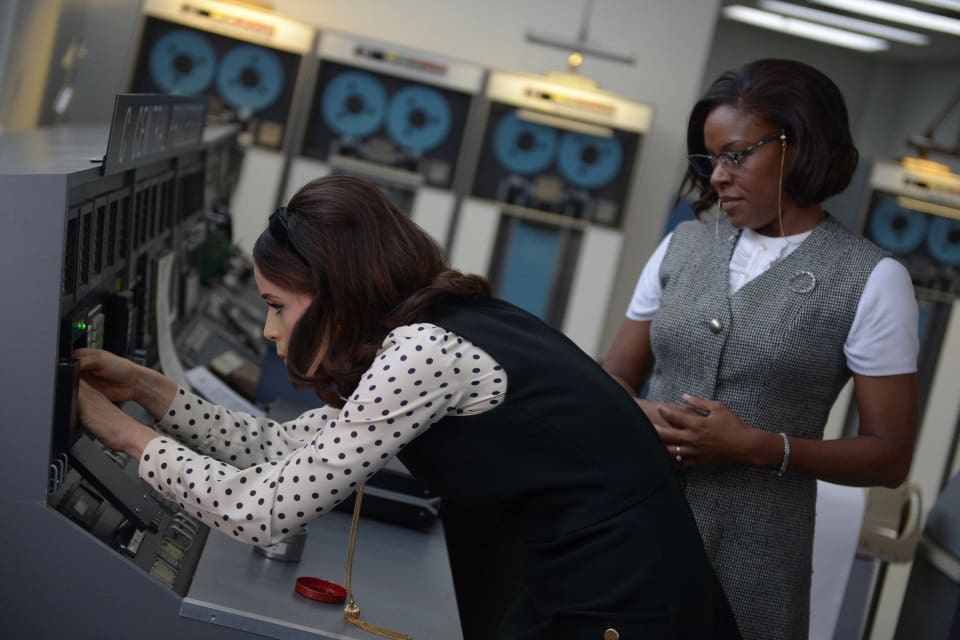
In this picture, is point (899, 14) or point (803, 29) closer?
point (899, 14)

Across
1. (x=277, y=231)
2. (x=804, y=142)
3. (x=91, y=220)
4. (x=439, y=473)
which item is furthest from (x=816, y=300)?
(x=91, y=220)

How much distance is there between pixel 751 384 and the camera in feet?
5.79

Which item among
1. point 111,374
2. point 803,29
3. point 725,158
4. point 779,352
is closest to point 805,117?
point 725,158

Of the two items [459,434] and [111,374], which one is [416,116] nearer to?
[111,374]

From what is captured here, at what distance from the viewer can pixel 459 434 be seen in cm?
139

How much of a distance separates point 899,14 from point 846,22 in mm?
791

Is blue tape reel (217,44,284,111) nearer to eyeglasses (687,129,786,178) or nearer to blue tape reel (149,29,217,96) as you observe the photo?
blue tape reel (149,29,217,96)

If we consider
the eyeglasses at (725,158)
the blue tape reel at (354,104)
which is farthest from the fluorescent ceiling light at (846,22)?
the eyeglasses at (725,158)

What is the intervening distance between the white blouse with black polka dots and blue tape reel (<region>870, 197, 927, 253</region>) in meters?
6.50

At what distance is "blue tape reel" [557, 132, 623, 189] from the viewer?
6.80 meters

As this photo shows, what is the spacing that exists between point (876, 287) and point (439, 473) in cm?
75

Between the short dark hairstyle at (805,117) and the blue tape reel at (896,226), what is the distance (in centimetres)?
586

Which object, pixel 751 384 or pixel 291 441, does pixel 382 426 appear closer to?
pixel 291 441

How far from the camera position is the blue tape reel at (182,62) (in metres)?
6.49
